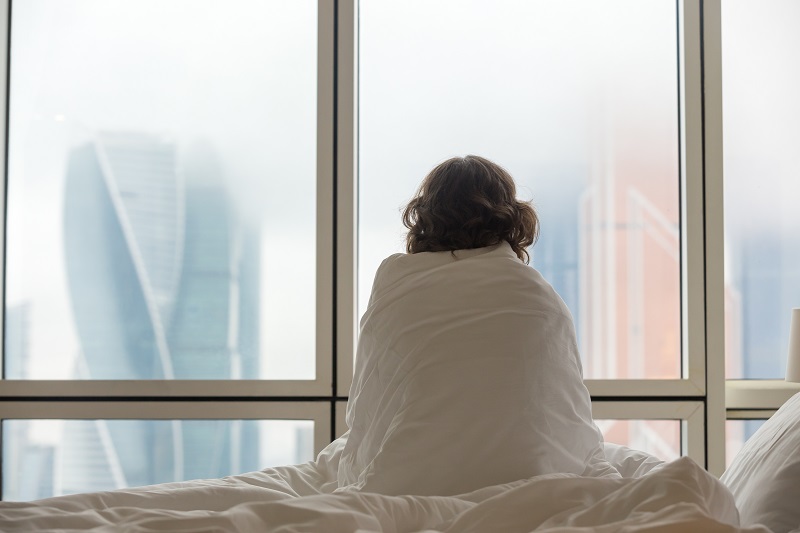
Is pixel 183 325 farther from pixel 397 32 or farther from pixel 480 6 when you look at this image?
pixel 480 6

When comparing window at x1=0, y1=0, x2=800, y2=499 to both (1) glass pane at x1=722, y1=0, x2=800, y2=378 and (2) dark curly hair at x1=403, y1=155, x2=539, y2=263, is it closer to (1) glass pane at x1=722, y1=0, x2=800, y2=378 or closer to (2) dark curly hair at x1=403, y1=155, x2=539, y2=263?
(1) glass pane at x1=722, y1=0, x2=800, y2=378

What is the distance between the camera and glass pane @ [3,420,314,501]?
2689 millimetres

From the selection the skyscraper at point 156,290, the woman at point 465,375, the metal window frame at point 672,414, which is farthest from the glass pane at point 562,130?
the woman at point 465,375

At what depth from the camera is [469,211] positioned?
1775 mm

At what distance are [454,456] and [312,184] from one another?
156cm

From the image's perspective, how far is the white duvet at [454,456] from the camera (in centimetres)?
107

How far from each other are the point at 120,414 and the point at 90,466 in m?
0.26

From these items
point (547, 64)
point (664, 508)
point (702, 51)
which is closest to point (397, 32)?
point (547, 64)

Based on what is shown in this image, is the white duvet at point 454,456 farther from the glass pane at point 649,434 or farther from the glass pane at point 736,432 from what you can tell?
the glass pane at point 736,432

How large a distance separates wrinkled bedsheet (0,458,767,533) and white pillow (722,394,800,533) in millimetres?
201

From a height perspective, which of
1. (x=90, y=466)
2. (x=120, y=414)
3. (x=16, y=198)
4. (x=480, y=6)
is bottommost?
(x=90, y=466)

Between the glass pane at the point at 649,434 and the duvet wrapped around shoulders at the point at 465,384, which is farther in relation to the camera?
the glass pane at the point at 649,434

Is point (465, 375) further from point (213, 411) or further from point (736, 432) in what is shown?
point (736, 432)

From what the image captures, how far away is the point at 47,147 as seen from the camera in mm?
2811
